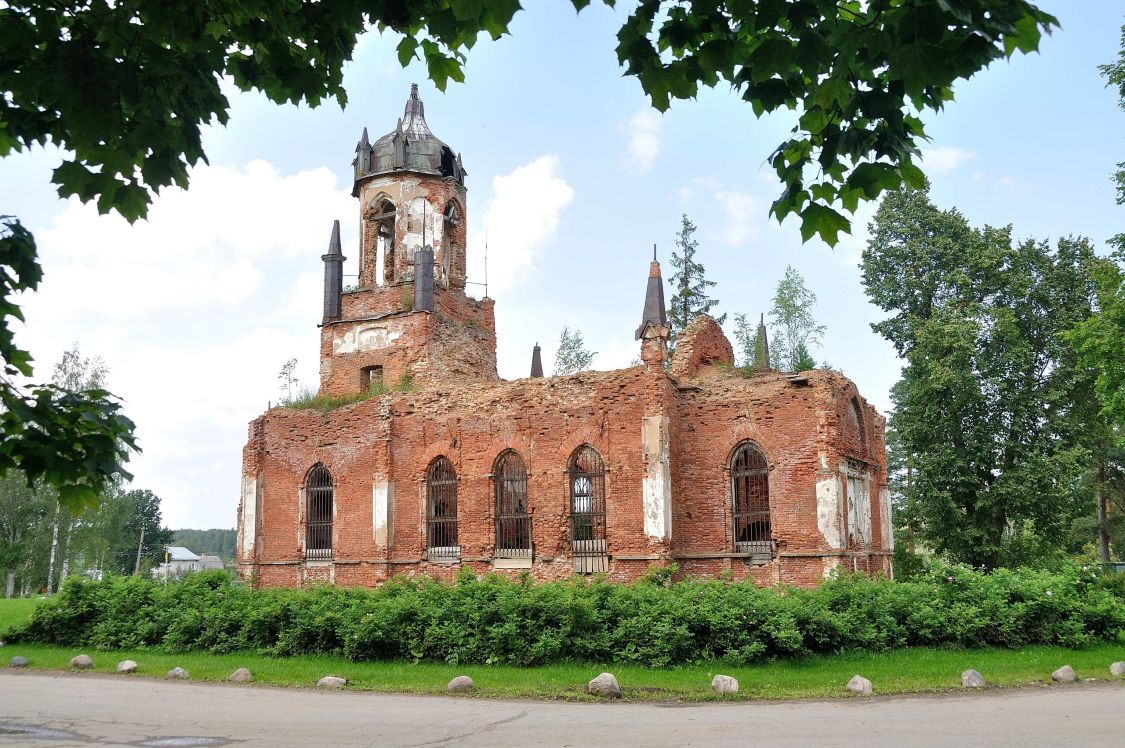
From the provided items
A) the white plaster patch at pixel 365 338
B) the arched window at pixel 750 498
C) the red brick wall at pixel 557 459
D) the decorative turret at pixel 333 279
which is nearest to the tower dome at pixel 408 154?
the decorative turret at pixel 333 279

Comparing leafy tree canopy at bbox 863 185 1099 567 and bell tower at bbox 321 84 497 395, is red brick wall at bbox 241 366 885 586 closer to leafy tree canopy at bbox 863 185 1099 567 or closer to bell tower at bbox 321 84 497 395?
bell tower at bbox 321 84 497 395

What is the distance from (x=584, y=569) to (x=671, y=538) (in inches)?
82.0

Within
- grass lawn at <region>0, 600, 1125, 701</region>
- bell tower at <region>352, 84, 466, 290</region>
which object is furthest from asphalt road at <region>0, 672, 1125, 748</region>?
bell tower at <region>352, 84, 466, 290</region>

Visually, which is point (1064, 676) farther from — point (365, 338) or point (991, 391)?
point (365, 338)

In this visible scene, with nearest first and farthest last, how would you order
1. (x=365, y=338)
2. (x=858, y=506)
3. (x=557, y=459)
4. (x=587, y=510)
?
(x=858, y=506)
(x=587, y=510)
(x=557, y=459)
(x=365, y=338)

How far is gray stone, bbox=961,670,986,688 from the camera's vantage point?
478 inches

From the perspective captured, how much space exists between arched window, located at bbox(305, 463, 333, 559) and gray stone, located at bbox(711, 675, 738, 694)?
14.5 m

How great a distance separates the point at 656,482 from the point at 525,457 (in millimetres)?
3598

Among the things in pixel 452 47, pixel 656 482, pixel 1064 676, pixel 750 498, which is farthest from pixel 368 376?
pixel 452 47

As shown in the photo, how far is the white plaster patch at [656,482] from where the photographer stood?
19391mm

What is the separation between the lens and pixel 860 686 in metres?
11.7

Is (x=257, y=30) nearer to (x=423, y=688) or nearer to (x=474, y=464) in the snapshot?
(x=423, y=688)

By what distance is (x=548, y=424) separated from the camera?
21.5 meters

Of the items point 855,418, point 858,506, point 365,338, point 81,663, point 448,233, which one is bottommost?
point 81,663
